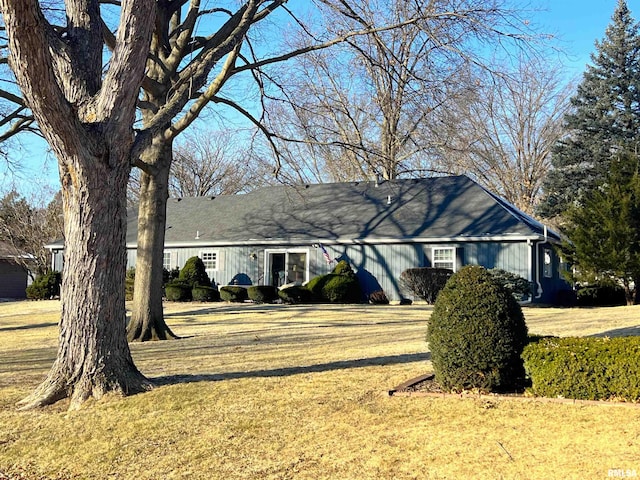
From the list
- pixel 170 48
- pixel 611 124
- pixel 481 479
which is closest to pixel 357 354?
pixel 481 479

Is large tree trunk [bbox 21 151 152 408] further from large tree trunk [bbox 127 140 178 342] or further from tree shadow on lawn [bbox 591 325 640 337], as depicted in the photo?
tree shadow on lawn [bbox 591 325 640 337]

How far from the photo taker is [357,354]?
9.43m

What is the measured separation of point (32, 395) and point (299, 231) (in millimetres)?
18314

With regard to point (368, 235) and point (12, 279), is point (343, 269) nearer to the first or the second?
point (368, 235)

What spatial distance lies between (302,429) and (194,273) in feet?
63.0

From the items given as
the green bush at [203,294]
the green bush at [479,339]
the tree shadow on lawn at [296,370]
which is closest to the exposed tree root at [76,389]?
the tree shadow on lawn at [296,370]

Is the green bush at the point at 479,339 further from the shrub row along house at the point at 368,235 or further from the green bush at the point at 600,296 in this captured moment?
the green bush at the point at 600,296

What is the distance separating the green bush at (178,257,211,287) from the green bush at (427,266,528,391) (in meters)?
18.4

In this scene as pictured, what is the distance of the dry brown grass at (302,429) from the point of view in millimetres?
4621

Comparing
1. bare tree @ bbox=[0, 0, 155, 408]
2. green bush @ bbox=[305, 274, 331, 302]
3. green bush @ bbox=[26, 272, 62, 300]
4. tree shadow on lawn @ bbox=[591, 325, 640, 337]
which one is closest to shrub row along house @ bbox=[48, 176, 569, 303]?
green bush @ bbox=[305, 274, 331, 302]

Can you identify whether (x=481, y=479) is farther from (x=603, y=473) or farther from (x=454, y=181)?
(x=454, y=181)

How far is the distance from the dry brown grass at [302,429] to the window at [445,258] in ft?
42.4

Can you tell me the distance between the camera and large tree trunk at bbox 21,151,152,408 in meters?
6.91

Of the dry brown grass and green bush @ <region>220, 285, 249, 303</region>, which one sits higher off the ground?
green bush @ <region>220, 285, 249, 303</region>
